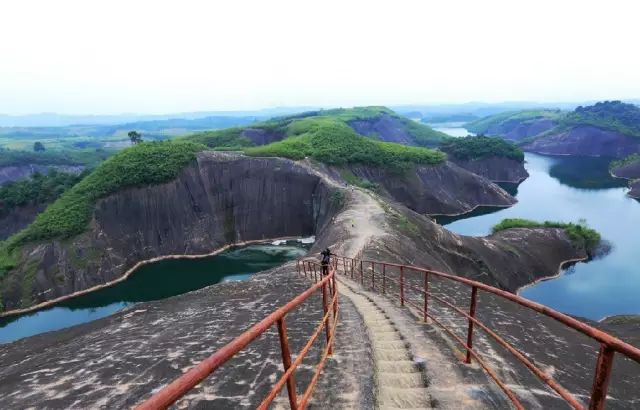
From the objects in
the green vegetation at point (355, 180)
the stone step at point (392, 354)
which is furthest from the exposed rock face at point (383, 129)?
the stone step at point (392, 354)

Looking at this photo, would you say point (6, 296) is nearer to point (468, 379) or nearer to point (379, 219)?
point (379, 219)

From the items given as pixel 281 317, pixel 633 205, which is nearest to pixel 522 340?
pixel 281 317

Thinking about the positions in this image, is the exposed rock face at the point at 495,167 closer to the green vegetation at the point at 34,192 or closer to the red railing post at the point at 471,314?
the green vegetation at the point at 34,192

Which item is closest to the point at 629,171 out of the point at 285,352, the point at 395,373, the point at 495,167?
the point at 495,167

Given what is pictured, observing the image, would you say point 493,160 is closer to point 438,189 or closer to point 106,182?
point 438,189

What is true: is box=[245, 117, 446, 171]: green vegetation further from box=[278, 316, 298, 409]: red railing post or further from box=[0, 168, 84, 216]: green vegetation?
box=[278, 316, 298, 409]: red railing post

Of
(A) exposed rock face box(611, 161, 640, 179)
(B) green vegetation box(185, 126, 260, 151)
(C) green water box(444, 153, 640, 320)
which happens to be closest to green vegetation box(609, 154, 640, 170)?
(A) exposed rock face box(611, 161, 640, 179)
